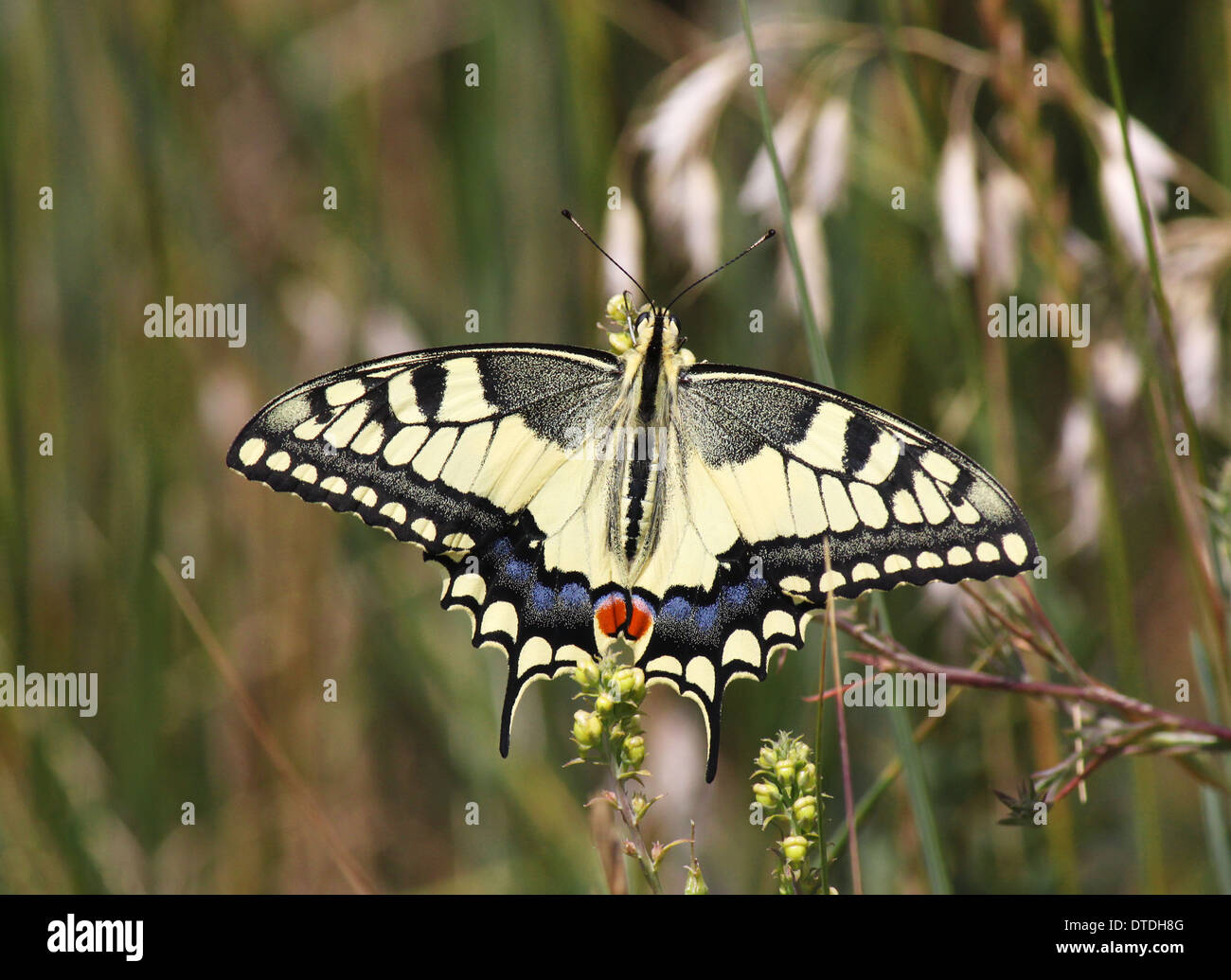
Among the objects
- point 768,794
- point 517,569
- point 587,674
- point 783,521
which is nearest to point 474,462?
point 517,569

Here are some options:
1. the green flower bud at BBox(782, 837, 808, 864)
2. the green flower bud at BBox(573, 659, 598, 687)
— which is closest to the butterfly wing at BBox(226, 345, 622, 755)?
the green flower bud at BBox(573, 659, 598, 687)

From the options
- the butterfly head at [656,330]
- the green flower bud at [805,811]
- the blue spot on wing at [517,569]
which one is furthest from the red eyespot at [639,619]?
the green flower bud at [805,811]

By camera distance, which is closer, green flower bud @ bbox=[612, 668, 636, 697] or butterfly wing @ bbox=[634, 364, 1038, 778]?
green flower bud @ bbox=[612, 668, 636, 697]

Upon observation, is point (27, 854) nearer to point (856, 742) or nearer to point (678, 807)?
point (678, 807)

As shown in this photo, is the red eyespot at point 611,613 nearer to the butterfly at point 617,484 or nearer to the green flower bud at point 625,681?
the butterfly at point 617,484

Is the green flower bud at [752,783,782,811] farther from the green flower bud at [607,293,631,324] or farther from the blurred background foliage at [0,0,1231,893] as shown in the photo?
the blurred background foliage at [0,0,1231,893]

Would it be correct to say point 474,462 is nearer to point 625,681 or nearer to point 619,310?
point 619,310

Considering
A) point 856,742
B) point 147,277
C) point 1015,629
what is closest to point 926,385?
point 856,742
